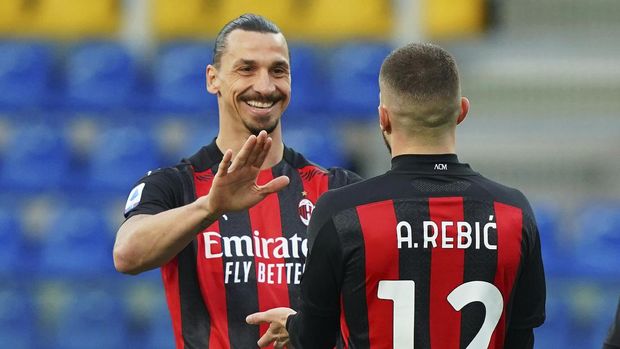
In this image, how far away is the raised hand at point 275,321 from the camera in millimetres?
3035

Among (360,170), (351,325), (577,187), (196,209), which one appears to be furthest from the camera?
(577,187)

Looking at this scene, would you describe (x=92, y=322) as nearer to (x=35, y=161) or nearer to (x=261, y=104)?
(x=35, y=161)

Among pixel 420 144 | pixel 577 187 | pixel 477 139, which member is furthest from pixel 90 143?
pixel 420 144

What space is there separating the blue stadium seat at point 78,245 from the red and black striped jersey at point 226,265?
5.09 m

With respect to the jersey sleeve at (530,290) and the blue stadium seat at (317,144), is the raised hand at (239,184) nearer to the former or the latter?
the jersey sleeve at (530,290)

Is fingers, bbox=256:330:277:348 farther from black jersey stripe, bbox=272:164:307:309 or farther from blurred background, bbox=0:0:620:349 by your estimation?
blurred background, bbox=0:0:620:349

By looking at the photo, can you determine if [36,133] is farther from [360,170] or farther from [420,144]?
[420,144]

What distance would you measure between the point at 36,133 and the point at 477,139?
3.63m

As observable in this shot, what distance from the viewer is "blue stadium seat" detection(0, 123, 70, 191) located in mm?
8820

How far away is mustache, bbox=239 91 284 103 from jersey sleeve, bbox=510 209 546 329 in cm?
96

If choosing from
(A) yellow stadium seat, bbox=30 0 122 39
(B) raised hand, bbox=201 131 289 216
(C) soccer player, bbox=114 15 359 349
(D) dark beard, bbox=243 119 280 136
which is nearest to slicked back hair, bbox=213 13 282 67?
(C) soccer player, bbox=114 15 359 349

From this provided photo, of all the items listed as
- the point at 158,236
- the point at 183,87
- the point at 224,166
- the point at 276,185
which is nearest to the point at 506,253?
the point at 276,185

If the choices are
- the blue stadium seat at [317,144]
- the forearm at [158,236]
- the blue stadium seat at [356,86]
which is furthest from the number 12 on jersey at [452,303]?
the blue stadium seat at [356,86]

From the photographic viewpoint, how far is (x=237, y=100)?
3.49 meters
